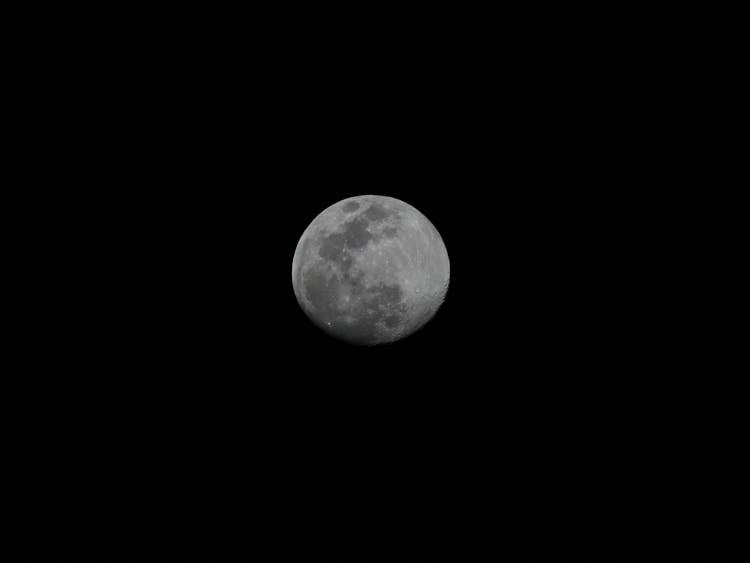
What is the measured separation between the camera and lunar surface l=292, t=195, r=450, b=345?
200 inches

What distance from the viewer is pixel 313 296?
17.5ft

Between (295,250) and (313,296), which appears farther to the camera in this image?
(295,250)

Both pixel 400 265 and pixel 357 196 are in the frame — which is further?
pixel 357 196

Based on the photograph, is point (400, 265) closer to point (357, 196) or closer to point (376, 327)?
point (376, 327)

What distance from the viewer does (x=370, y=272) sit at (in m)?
5.04

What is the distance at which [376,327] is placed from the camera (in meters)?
5.26

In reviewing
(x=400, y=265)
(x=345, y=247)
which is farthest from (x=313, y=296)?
(x=400, y=265)

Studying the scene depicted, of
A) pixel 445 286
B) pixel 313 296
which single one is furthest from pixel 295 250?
pixel 445 286

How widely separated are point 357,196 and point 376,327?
5.41ft

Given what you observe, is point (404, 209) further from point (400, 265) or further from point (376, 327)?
point (376, 327)

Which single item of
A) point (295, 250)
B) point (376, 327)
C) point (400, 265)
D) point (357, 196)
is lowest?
point (376, 327)

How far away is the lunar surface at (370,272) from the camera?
508 cm

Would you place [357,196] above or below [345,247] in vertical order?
above

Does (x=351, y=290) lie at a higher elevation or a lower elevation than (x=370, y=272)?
lower
